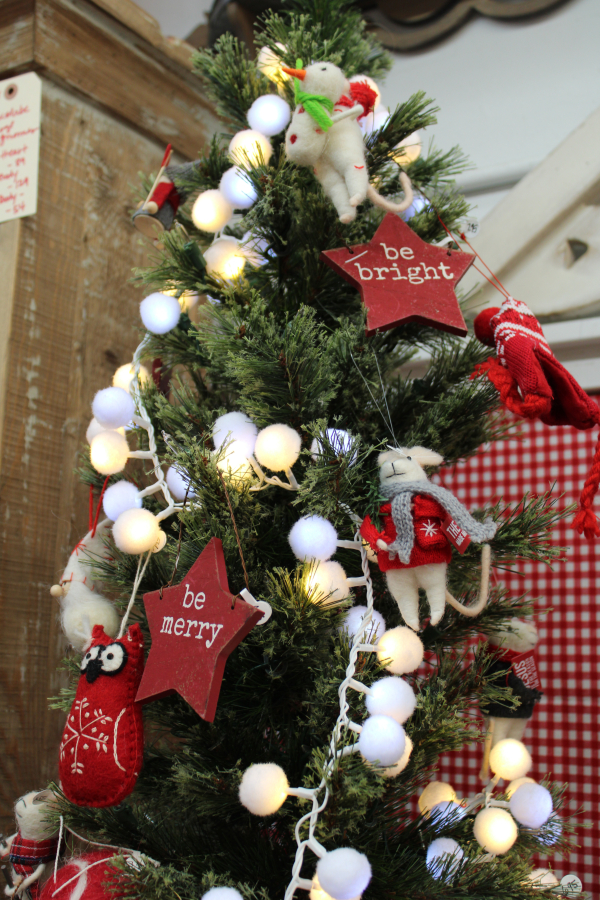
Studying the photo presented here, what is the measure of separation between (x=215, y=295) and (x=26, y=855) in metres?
0.63

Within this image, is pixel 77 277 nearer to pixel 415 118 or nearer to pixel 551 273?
pixel 415 118

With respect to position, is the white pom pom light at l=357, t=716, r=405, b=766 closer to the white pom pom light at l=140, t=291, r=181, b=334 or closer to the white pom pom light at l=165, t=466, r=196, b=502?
the white pom pom light at l=165, t=466, r=196, b=502

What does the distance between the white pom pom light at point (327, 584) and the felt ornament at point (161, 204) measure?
1.48ft

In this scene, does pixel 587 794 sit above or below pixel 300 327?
below

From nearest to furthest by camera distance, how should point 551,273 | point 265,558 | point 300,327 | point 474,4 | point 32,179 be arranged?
1. point 300,327
2. point 265,558
3. point 32,179
4. point 551,273
5. point 474,4

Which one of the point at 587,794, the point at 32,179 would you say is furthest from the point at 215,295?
the point at 587,794

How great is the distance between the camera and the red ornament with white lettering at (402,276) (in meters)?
0.62

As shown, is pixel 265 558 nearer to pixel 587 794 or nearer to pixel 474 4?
pixel 587 794

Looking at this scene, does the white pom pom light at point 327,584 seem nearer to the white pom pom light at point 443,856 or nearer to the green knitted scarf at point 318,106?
the white pom pom light at point 443,856

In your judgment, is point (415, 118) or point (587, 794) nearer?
point (415, 118)

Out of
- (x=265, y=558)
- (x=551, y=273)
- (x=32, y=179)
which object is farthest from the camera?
(x=551, y=273)

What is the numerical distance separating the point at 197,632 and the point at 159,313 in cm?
35

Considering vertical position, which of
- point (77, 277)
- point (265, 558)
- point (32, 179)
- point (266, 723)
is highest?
point (32, 179)

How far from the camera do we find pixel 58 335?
959 mm
